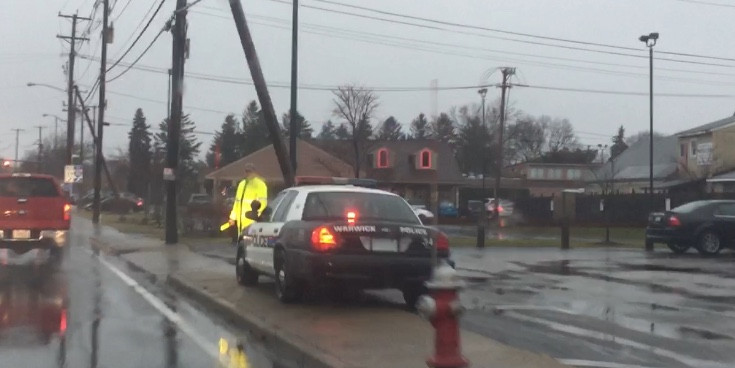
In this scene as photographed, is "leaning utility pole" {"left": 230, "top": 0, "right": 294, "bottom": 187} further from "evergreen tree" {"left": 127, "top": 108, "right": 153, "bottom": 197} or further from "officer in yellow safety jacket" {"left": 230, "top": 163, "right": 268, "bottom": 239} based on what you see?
"evergreen tree" {"left": 127, "top": 108, "right": 153, "bottom": 197}

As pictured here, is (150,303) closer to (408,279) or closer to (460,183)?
(408,279)

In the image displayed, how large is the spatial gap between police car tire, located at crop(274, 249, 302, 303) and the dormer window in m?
52.5

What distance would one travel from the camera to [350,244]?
10.7m

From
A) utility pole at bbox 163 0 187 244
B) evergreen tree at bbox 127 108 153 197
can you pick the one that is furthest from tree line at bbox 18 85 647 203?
utility pole at bbox 163 0 187 244

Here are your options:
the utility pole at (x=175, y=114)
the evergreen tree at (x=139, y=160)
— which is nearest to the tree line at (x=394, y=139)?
the evergreen tree at (x=139, y=160)

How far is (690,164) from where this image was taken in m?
60.2

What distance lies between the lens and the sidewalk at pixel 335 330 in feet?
26.1

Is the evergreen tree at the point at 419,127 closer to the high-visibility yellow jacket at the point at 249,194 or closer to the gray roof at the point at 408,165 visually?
the gray roof at the point at 408,165

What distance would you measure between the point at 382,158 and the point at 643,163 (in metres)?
21.8

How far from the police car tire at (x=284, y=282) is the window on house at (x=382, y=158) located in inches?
2066

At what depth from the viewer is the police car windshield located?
11.7 meters

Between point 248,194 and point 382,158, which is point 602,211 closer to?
point 382,158

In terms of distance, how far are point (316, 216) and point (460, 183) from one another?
55.3m

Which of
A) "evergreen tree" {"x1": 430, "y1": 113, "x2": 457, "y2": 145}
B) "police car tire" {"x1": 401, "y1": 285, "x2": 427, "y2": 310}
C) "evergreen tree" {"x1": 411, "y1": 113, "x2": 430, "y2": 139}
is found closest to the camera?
"police car tire" {"x1": 401, "y1": 285, "x2": 427, "y2": 310}
